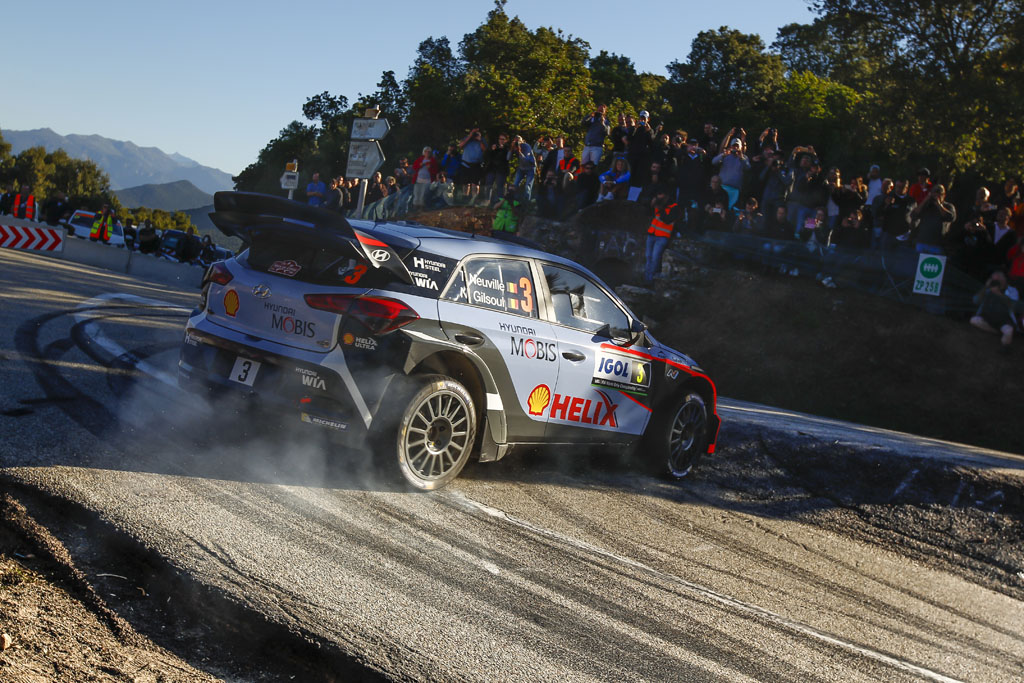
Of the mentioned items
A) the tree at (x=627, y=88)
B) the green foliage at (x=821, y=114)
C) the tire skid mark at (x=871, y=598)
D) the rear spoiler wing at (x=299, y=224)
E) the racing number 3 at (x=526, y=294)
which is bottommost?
the tire skid mark at (x=871, y=598)

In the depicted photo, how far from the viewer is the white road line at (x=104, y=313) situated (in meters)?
7.60

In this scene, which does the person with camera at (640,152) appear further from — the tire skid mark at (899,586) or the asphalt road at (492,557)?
the asphalt road at (492,557)

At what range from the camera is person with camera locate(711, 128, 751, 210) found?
16703mm

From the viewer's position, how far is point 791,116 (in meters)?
39.1

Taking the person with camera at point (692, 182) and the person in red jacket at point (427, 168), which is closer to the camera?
the person with camera at point (692, 182)

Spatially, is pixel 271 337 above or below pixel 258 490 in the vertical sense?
above

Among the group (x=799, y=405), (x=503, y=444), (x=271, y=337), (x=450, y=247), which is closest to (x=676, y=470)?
(x=503, y=444)

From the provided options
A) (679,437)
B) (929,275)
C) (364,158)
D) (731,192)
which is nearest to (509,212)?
(364,158)

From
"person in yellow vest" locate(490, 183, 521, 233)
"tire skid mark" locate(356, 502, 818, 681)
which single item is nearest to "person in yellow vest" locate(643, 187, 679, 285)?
"person in yellow vest" locate(490, 183, 521, 233)

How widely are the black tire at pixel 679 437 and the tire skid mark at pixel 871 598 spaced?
2.89 feet

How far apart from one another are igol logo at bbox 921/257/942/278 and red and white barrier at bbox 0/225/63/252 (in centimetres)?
1948

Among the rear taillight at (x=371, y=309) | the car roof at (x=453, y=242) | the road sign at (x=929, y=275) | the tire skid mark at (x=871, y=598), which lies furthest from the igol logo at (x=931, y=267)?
the rear taillight at (x=371, y=309)

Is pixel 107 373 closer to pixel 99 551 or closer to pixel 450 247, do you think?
pixel 450 247

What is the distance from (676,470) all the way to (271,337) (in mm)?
3749
